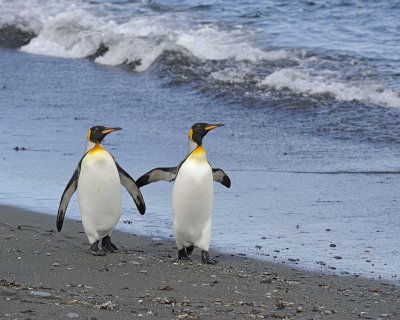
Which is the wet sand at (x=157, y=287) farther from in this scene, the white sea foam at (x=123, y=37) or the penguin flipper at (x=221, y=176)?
the white sea foam at (x=123, y=37)

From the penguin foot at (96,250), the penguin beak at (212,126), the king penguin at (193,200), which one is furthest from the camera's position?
the king penguin at (193,200)

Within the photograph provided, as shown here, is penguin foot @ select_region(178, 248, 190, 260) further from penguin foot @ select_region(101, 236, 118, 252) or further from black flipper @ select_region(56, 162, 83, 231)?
black flipper @ select_region(56, 162, 83, 231)

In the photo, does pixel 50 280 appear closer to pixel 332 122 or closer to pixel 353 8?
pixel 332 122

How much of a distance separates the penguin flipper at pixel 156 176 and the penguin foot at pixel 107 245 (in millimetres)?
506

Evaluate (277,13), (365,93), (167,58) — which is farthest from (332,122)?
(277,13)

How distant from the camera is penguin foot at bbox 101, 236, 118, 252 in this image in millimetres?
6730

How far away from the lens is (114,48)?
1736 centimetres

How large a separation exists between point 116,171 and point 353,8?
13.6 m

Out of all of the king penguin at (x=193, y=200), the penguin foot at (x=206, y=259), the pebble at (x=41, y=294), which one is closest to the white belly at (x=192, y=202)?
the king penguin at (x=193, y=200)

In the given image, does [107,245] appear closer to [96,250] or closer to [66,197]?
[96,250]

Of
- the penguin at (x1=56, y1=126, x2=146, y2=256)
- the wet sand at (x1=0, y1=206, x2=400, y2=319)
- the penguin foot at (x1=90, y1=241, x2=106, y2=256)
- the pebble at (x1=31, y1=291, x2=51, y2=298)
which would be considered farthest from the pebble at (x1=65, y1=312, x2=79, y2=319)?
Result: the penguin at (x1=56, y1=126, x2=146, y2=256)

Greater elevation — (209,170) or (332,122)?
(209,170)

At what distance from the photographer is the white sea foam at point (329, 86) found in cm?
1291

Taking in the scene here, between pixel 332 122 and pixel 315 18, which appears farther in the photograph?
pixel 315 18
